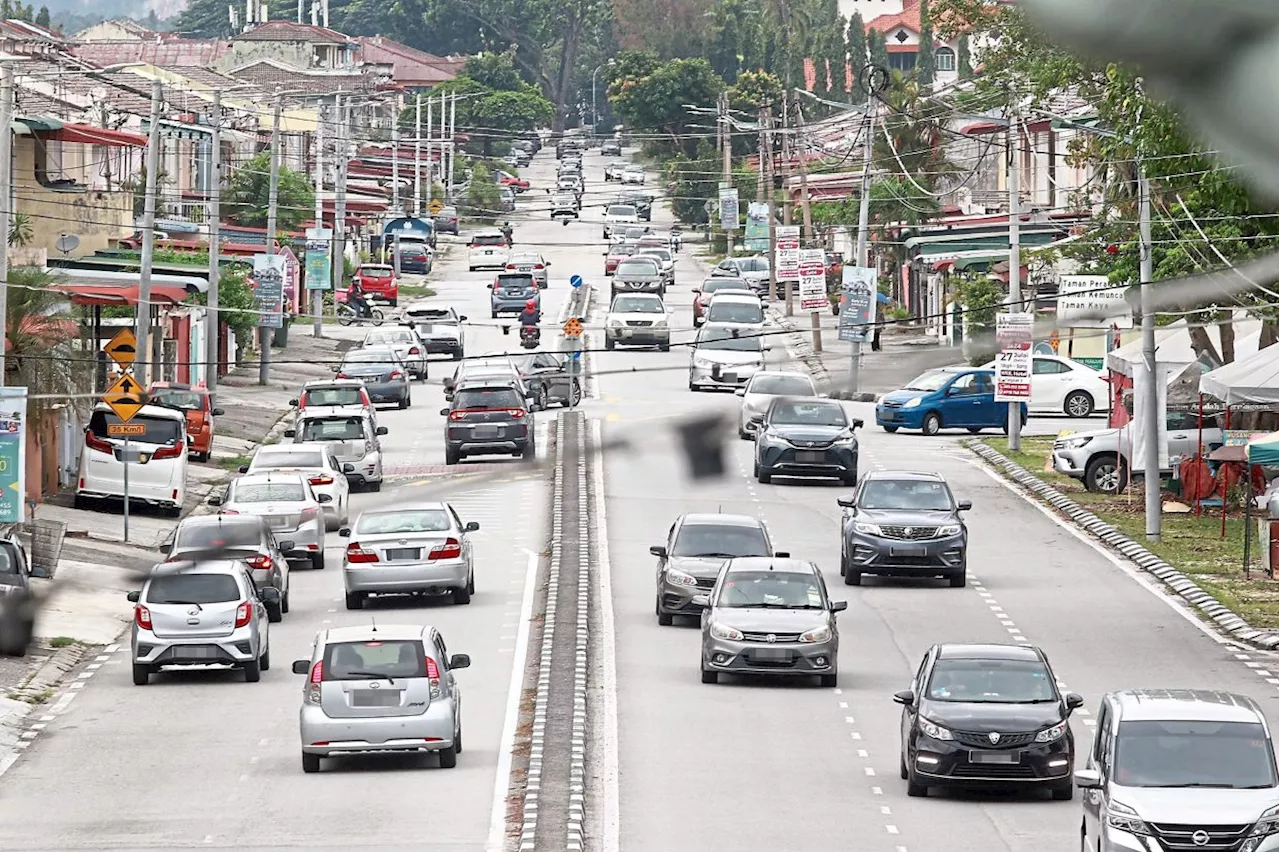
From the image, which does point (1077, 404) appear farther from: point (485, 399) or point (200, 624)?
point (200, 624)

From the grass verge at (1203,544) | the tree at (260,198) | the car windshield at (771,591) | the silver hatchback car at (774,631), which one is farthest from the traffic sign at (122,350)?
the tree at (260,198)

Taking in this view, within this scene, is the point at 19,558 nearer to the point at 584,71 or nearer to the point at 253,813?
the point at 253,813

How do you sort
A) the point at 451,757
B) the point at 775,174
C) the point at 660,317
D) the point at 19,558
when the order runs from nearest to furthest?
the point at 451,757
the point at 19,558
the point at 660,317
the point at 775,174

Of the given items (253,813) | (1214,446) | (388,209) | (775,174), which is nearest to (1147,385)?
(1214,446)

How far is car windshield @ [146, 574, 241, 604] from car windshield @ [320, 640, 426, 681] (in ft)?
18.2

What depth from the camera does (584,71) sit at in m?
200

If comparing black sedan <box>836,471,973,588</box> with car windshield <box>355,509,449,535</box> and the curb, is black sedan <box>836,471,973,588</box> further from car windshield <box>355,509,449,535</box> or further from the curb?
car windshield <box>355,509,449,535</box>

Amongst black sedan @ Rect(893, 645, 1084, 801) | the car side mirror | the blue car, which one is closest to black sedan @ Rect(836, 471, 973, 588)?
black sedan @ Rect(893, 645, 1084, 801)

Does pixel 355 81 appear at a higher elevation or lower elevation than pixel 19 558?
higher

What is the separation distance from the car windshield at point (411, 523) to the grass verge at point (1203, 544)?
11230 millimetres

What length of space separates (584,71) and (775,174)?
291ft

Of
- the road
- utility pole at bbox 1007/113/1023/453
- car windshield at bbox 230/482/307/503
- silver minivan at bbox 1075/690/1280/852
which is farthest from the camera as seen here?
utility pole at bbox 1007/113/1023/453

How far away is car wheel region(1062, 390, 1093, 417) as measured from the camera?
58781 millimetres

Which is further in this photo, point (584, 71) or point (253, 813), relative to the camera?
point (584, 71)
